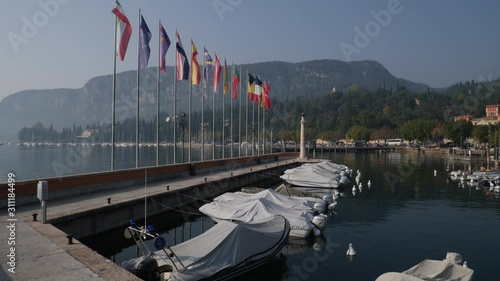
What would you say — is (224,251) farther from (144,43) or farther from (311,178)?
(311,178)

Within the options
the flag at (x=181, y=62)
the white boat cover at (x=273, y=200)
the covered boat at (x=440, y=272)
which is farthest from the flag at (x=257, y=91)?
the covered boat at (x=440, y=272)

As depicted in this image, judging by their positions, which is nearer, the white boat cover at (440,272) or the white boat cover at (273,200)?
the white boat cover at (440,272)

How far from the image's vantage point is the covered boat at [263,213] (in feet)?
73.1

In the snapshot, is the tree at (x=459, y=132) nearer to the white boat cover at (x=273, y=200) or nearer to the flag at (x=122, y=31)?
the white boat cover at (x=273, y=200)

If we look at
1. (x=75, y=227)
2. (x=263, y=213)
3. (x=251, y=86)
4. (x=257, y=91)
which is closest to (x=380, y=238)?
(x=263, y=213)

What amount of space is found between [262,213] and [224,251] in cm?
797

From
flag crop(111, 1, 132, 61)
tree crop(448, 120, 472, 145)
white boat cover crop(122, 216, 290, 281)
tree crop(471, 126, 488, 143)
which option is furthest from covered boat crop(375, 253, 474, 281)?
tree crop(448, 120, 472, 145)

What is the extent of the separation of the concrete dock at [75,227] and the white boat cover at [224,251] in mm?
2216

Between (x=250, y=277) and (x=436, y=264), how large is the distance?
7.01 m

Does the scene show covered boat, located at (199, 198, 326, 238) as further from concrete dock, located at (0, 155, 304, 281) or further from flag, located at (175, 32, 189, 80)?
flag, located at (175, 32, 189, 80)

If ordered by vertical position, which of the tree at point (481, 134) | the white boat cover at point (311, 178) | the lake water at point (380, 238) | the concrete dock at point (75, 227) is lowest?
the lake water at point (380, 238)

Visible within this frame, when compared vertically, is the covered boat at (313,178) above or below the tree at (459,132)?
below

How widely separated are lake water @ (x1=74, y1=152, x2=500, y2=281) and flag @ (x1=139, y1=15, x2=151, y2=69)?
471 inches

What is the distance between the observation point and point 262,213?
22672 millimetres
